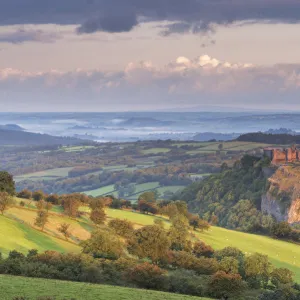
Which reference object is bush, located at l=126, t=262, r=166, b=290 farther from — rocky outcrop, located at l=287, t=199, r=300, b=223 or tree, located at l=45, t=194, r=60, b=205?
rocky outcrop, located at l=287, t=199, r=300, b=223

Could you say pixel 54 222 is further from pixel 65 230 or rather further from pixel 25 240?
pixel 25 240

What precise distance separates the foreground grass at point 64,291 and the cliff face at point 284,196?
122564 millimetres

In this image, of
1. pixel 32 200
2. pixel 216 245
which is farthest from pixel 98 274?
pixel 32 200

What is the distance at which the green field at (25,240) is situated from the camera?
7788cm

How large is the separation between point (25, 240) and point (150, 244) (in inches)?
590

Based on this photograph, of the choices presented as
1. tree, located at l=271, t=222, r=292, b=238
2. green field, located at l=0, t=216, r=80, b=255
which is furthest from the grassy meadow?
tree, located at l=271, t=222, r=292, b=238

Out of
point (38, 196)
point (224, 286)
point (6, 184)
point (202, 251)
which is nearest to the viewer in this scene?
point (224, 286)

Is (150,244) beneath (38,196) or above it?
beneath

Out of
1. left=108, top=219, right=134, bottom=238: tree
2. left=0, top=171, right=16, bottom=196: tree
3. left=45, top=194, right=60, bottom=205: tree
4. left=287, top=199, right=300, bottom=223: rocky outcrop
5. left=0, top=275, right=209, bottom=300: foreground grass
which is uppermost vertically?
left=0, top=171, right=16, bottom=196: tree

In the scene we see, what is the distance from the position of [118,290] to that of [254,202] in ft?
458

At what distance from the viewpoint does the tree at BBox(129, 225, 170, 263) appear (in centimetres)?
8069

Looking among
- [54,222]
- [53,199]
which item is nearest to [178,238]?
[54,222]

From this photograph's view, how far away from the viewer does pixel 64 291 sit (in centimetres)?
4916

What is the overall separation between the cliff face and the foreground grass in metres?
123
